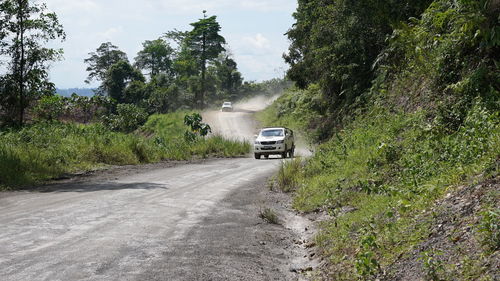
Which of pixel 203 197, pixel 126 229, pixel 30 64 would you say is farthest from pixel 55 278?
pixel 30 64

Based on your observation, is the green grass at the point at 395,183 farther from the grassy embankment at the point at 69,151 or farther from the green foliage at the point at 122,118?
the green foliage at the point at 122,118

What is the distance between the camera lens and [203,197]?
13.4 m

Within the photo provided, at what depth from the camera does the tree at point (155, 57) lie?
4578 inches

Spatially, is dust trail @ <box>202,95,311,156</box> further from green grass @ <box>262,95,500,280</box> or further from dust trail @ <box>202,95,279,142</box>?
green grass @ <box>262,95,500,280</box>

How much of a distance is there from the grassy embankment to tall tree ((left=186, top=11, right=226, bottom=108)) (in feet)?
213

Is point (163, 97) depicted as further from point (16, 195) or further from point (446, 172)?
point (446, 172)

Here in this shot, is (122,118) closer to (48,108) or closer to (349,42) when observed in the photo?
(48,108)

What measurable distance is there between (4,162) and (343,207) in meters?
11.2

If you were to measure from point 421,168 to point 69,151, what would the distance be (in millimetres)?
15492

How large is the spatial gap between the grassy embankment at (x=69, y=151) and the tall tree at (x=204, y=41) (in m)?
65.0

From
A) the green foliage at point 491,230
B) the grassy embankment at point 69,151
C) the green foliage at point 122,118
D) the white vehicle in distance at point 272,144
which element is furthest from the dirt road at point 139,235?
the green foliage at point 122,118

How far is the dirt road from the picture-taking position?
6625 mm

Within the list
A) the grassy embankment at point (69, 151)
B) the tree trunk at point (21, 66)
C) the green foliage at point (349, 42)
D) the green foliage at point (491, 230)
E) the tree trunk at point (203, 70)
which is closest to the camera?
the green foliage at point (491, 230)

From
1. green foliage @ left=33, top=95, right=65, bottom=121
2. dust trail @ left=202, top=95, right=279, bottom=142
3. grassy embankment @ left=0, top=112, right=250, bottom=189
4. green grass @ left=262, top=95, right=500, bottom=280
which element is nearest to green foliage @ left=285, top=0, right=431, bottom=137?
grassy embankment @ left=0, top=112, right=250, bottom=189
